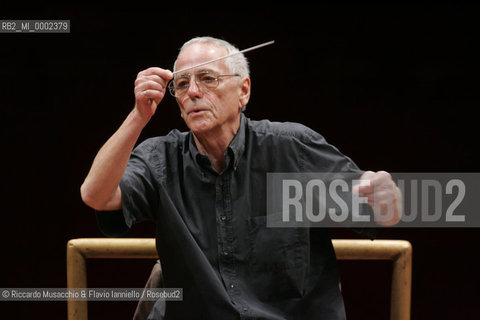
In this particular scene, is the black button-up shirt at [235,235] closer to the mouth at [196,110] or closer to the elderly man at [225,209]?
the elderly man at [225,209]

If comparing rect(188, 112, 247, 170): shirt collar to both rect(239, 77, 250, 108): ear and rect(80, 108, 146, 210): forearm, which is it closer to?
rect(239, 77, 250, 108): ear

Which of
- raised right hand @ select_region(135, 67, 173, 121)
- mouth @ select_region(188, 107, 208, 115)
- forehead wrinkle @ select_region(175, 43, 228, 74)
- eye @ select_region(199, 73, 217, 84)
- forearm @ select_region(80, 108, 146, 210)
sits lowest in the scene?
forearm @ select_region(80, 108, 146, 210)

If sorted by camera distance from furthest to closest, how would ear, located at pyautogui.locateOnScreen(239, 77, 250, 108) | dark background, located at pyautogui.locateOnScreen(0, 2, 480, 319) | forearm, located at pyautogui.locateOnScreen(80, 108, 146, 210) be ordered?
1. dark background, located at pyautogui.locateOnScreen(0, 2, 480, 319)
2. ear, located at pyautogui.locateOnScreen(239, 77, 250, 108)
3. forearm, located at pyautogui.locateOnScreen(80, 108, 146, 210)

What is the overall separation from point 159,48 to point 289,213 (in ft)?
3.05

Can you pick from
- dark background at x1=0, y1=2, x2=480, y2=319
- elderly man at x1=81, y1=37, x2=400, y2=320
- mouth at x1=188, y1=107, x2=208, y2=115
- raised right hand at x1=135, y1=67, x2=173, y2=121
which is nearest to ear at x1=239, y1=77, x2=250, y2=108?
elderly man at x1=81, y1=37, x2=400, y2=320

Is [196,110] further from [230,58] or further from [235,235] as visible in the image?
[235,235]

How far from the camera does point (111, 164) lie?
129cm

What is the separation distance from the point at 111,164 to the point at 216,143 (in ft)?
1.06

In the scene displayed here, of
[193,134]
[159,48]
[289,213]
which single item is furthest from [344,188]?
[159,48]

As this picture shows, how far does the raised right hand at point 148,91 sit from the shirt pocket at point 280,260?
1.33 feet

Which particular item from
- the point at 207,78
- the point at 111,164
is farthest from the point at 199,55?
the point at 111,164

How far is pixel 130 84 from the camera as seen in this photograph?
2.18 metres

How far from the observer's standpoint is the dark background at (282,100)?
2070 millimetres

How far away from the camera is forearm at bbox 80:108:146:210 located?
1.29 metres
